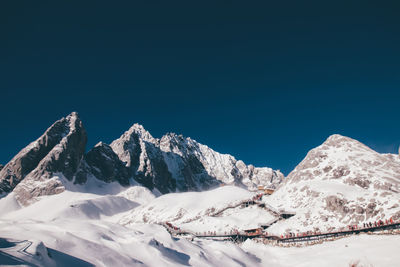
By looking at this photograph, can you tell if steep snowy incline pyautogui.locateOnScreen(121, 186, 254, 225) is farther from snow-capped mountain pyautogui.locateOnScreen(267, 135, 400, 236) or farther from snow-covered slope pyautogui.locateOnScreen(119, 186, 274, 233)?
snow-capped mountain pyautogui.locateOnScreen(267, 135, 400, 236)

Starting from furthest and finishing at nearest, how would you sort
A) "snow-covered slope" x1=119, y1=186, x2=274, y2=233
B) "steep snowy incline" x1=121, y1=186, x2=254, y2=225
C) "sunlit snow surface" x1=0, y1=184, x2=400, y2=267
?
"steep snowy incline" x1=121, y1=186, x2=254, y2=225
"snow-covered slope" x1=119, y1=186, x2=274, y2=233
"sunlit snow surface" x1=0, y1=184, x2=400, y2=267

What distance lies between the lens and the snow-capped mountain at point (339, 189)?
5412 centimetres

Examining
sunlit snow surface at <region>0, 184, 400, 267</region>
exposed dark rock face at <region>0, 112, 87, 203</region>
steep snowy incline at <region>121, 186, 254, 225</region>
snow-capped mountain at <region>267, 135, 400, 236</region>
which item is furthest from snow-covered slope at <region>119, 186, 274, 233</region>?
exposed dark rock face at <region>0, 112, 87, 203</region>

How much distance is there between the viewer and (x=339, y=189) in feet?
213

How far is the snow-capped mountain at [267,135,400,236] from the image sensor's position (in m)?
54.1

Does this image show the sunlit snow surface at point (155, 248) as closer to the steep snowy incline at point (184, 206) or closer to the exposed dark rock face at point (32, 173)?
the steep snowy incline at point (184, 206)

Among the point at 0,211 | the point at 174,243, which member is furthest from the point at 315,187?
the point at 0,211


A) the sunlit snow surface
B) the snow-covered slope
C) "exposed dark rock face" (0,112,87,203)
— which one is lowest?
the sunlit snow surface

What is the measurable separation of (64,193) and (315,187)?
157 metres

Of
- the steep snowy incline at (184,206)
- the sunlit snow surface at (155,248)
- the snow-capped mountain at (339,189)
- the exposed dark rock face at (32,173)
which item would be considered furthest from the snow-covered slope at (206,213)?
→ the exposed dark rock face at (32,173)

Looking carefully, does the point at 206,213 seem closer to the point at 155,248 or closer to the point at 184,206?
the point at 184,206

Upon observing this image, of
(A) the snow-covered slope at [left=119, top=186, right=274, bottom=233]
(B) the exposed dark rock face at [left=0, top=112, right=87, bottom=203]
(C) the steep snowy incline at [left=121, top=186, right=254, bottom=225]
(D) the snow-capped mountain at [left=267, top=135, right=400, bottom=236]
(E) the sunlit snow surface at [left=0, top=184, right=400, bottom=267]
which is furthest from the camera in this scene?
(B) the exposed dark rock face at [left=0, top=112, right=87, bottom=203]

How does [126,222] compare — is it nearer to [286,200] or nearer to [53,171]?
Result: [286,200]

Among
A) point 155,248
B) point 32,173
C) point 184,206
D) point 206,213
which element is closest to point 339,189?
point 206,213
